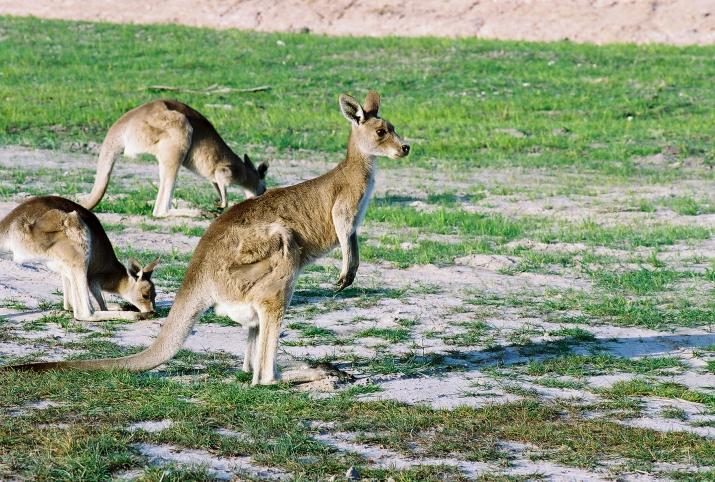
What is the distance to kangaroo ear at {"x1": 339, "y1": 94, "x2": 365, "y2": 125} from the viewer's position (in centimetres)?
603

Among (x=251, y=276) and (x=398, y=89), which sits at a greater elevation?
(x=398, y=89)

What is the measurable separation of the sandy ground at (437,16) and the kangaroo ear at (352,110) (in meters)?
19.1

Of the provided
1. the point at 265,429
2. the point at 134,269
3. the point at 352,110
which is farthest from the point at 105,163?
the point at 265,429

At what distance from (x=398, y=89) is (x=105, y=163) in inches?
343

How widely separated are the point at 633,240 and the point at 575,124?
20.9 ft

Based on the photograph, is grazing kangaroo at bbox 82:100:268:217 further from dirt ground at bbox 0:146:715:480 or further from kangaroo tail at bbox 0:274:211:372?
kangaroo tail at bbox 0:274:211:372

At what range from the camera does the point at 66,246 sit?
20.9ft

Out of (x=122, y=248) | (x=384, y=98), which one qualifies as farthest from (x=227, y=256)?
(x=384, y=98)

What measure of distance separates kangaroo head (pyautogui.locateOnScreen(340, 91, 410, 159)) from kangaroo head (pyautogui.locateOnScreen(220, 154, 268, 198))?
4.21 meters

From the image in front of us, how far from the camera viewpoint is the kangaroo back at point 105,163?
29.6 feet

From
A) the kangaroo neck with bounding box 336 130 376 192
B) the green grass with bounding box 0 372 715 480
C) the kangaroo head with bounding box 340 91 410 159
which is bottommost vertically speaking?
the green grass with bounding box 0 372 715 480

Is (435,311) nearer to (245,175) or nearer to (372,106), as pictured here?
(372,106)

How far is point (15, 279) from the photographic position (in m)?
7.23

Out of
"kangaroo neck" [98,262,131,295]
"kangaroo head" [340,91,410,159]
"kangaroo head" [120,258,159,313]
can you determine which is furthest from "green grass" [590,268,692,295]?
"kangaroo neck" [98,262,131,295]
